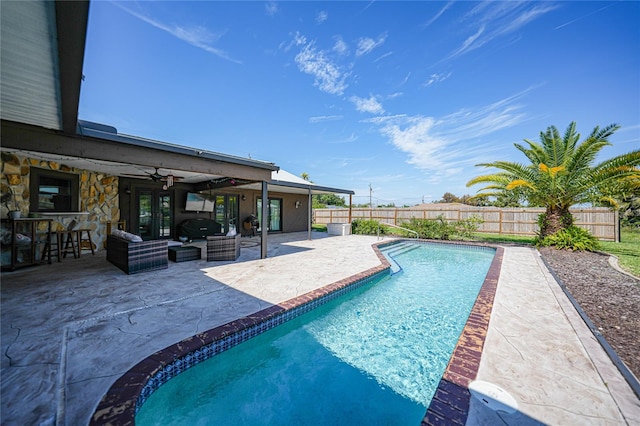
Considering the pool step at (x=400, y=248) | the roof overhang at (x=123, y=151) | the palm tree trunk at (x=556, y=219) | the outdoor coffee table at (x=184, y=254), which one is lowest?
the pool step at (x=400, y=248)

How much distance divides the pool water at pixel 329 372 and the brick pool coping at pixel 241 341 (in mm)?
112

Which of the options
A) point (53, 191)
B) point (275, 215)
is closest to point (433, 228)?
point (275, 215)

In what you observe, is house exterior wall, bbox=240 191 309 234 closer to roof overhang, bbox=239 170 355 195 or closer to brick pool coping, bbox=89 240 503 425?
roof overhang, bbox=239 170 355 195

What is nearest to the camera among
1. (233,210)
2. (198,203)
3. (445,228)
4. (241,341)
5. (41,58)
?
(41,58)

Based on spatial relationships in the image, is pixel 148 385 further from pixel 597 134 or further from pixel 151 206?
pixel 597 134

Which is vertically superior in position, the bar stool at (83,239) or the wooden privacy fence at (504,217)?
the wooden privacy fence at (504,217)

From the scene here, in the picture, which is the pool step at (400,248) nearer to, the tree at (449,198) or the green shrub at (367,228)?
the green shrub at (367,228)

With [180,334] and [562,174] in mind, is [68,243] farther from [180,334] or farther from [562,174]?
[562,174]

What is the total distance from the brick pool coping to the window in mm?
6499

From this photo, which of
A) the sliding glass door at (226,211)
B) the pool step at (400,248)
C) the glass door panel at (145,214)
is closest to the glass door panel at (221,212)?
the sliding glass door at (226,211)

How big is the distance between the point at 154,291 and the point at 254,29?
8.60 metres

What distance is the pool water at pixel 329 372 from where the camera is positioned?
2158 mm

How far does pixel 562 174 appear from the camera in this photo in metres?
8.61

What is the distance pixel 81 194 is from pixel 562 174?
615 inches
